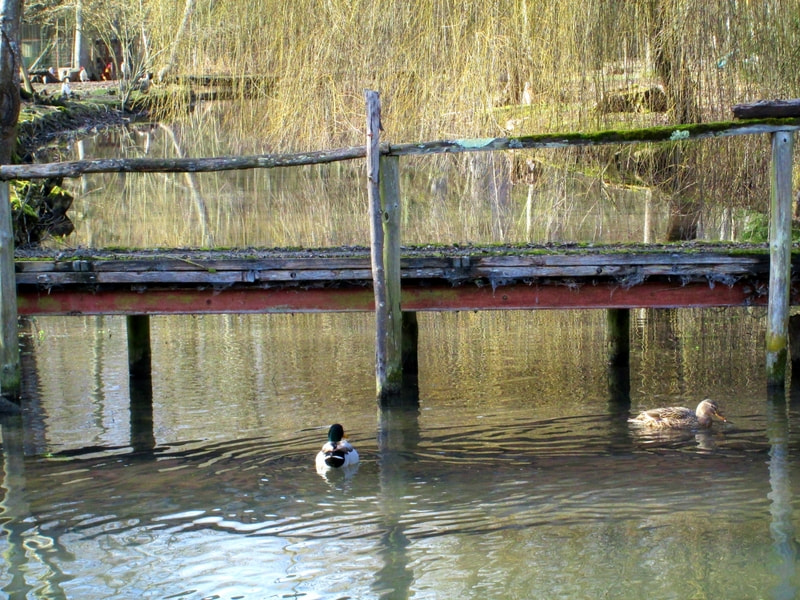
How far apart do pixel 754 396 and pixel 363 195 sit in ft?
40.1

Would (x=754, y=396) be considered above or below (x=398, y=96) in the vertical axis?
below

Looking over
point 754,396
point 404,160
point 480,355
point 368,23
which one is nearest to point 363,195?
point 404,160

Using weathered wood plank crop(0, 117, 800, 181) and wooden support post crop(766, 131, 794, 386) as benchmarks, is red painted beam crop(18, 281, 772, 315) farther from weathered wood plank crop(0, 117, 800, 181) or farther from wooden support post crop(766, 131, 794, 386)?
weathered wood plank crop(0, 117, 800, 181)

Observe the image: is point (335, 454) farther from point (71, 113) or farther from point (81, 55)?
point (81, 55)

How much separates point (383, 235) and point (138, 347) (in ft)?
10.2

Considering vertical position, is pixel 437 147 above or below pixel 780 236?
above

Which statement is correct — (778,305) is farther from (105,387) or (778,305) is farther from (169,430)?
(105,387)

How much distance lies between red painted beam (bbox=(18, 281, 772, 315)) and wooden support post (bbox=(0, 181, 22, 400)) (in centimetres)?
35

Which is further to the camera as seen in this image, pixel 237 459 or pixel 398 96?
pixel 398 96

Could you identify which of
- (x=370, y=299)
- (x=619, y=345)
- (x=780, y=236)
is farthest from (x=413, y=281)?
(x=780, y=236)

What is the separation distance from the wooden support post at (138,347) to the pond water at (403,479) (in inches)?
8.1

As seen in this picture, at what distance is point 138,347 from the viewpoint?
35.9ft

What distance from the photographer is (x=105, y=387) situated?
35.3 ft

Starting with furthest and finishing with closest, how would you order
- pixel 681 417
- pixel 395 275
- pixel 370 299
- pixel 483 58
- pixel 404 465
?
1. pixel 483 58
2. pixel 370 299
3. pixel 395 275
4. pixel 681 417
5. pixel 404 465
